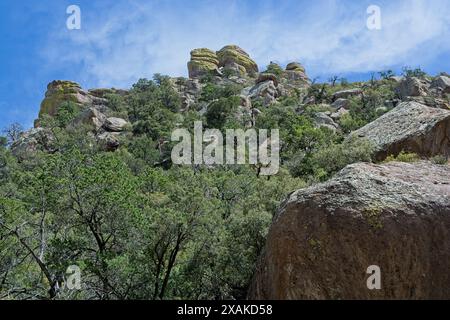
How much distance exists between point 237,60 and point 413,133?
280ft

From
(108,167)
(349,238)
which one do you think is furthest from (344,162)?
(349,238)

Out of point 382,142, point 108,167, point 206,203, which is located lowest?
point 206,203

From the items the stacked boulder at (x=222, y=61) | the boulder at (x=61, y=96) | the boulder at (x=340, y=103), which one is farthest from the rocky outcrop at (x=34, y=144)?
the stacked boulder at (x=222, y=61)

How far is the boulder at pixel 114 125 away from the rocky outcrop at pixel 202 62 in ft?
111

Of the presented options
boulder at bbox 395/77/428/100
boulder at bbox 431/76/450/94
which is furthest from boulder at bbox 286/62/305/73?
boulder at bbox 395/77/428/100

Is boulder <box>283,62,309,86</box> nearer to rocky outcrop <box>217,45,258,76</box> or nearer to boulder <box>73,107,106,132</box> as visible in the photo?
rocky outcrop <box>217,45,258,76</box>

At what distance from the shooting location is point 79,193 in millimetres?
15930

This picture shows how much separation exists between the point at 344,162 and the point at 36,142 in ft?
147

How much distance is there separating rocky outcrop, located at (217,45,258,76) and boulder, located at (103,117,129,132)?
136 feet

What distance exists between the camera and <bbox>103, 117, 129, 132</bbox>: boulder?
64356 millimetres

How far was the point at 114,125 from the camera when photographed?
65062 millimetres

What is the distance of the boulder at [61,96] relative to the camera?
286 ft

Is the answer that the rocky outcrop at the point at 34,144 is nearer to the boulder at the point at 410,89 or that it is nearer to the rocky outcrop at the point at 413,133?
the boulder at the point at 410,89
